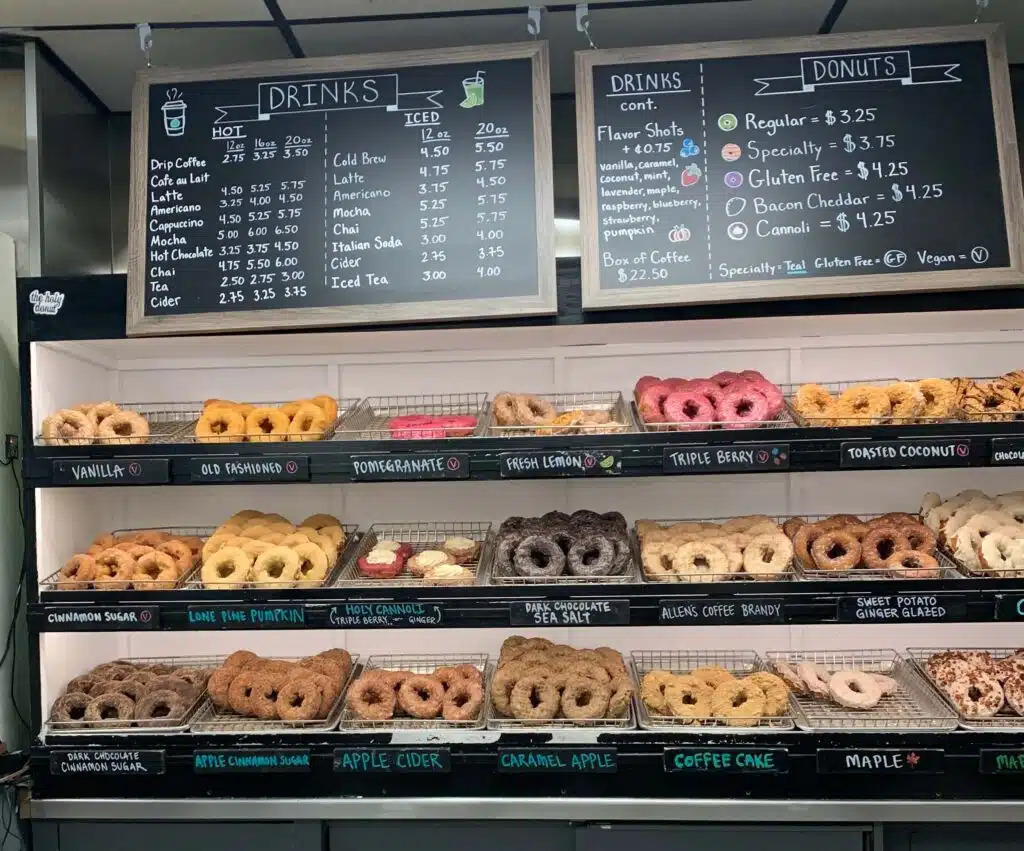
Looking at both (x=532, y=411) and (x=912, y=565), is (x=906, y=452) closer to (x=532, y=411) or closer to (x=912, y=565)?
(x=912, y=565)

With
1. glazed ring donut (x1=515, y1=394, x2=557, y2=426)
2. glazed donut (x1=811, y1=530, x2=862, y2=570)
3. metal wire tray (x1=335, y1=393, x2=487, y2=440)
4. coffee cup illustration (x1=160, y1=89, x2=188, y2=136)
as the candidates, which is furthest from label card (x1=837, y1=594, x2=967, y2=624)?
coffee cup illustration (x1=160, y1=89, x2=188, y2=136)

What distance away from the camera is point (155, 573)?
338 cm

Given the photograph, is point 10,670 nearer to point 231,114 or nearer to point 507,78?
point 231,114

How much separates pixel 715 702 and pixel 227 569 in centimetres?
184

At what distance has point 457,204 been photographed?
3.31 metres

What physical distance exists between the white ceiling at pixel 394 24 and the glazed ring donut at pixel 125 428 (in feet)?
4.72

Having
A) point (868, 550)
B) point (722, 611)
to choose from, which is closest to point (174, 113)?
point (722, 611)

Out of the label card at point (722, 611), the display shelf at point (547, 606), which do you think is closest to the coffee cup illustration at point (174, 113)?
the display shelf at point (547, 606)

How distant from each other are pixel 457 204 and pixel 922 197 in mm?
1668

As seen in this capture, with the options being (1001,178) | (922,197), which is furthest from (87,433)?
(1001,178)

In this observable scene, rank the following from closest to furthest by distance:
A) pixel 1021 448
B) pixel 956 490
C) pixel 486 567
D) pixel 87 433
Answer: pixel 1021 448 → pixel 87 433 → pixel 486 567 → pixel 956 490

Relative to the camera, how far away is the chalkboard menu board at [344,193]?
327 cm

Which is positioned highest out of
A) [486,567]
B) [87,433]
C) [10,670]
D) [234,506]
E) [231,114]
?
[231,114]

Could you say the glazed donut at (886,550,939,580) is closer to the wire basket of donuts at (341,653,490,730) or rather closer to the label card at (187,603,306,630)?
the wire basket of donuts at (341,653,490,730)
